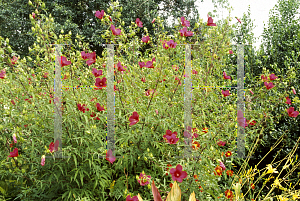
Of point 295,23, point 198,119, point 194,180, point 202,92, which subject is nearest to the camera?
point 194,180

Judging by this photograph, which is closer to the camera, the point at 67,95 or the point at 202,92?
the point at 67,95

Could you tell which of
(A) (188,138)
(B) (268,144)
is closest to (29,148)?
(A) (188,138)

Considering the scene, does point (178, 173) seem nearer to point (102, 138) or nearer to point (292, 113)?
point (102, 138)

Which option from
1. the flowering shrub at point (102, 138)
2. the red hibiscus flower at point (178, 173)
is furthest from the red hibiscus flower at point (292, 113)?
the red hibiscus flower at point (178, 173)

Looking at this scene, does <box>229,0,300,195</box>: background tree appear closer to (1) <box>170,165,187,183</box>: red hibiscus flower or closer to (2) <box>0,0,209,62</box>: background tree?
(1) <box>170,165,187,183</box>: red hibiscus flower

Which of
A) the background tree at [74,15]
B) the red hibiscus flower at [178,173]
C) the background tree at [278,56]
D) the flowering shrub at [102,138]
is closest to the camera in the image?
the red hibiscus flower at [178,173]

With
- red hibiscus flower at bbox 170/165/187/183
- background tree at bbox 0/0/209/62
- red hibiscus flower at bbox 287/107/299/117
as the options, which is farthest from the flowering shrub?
background tree at bbox 0/0/209/62

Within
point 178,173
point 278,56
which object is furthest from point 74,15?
point 178,173

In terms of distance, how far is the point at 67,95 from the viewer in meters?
1.68

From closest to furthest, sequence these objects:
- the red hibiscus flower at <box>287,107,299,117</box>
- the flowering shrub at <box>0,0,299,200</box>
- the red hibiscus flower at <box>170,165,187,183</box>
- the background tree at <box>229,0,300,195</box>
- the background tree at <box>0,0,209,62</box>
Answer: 1. the red hibiscus flower at <box>170,165,187,183</box>
2. the flowering shrub at <box>0,0,299,200</box>
3. the red hibiscus flower at <box>287,107,299,117</box>
4. the background tree at <box>229,0,300,195</box>
5. the background tree at <box>0,0,209,62</box>

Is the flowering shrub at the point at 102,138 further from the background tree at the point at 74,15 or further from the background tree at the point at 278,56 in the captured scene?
the background tree at the point at 74,15

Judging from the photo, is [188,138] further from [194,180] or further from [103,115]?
[103,115]

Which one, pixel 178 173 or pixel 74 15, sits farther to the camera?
pixel 74 15

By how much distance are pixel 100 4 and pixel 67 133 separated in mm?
7869
